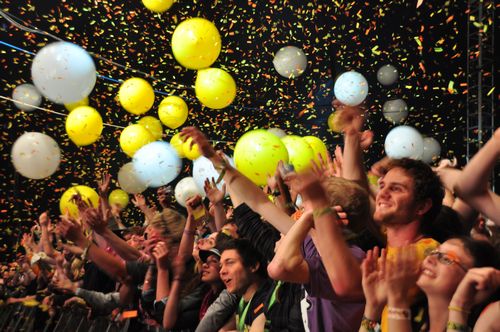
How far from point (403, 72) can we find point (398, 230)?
322 inches

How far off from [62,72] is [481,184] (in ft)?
11.2

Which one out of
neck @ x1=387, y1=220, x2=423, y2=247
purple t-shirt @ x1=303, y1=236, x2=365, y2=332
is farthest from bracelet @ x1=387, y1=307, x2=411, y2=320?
neck @ x1=387, y1=220, x2=423, y2=247

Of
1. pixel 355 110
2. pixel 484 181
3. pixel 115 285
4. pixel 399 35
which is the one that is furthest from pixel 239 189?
pixel 399 35

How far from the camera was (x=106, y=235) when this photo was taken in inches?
163

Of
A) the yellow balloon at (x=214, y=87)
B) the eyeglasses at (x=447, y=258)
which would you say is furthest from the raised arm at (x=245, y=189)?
the yellow balloon at (x=214, y=87)

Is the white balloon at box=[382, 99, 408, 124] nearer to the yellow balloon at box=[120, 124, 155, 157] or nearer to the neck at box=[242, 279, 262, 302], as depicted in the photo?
the yellow balloon at box=[120, 124, 155, 157]

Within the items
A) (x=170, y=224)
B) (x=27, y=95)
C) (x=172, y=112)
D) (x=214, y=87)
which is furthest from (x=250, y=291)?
(x=27, y=95)

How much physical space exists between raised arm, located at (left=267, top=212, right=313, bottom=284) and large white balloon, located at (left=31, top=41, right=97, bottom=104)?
3090 mm

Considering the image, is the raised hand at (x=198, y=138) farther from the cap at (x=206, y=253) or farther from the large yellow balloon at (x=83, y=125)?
the large yellow balloon at (x=83, y=125)

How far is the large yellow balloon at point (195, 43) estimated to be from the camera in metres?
5.09

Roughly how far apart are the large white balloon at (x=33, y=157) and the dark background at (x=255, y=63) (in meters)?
4.64

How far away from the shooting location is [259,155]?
396cm

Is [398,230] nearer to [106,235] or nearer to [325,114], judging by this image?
[106,235]

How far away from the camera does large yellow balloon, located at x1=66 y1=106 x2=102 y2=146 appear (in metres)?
5.68
